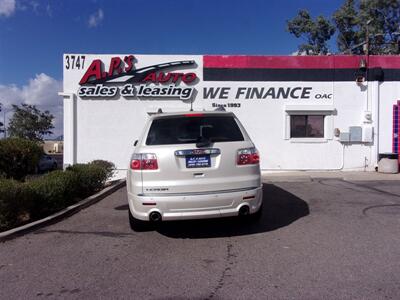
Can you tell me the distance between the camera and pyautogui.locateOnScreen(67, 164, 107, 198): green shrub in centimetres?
991

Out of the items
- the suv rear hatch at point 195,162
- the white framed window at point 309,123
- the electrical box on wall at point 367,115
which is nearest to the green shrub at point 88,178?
the suv rear hatch at point 195,162

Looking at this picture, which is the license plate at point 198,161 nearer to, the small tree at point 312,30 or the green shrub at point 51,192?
the green shrub at point 51,192

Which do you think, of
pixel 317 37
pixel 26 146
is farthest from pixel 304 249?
pixel 317 37

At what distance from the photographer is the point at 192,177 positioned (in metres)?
5.84

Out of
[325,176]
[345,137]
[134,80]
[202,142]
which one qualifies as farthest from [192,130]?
[345,137]

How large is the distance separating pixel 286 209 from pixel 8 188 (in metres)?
5.12

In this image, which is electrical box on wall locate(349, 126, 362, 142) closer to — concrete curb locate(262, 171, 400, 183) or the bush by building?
concrete curb locate(262, 171, 400, 183)

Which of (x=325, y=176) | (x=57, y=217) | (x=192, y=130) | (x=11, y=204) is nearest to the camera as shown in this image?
(x=192, y=130)

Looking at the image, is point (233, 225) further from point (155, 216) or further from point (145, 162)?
point (145, 162)

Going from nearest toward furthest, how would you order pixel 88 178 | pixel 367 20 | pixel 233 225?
pixel 233 225 → pixel 88 178 → pixel 367 20

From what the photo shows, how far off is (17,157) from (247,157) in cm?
627

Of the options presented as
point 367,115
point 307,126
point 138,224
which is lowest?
point 138,224

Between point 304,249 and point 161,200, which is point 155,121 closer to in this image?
point 161,200

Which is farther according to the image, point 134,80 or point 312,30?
point 312,30
